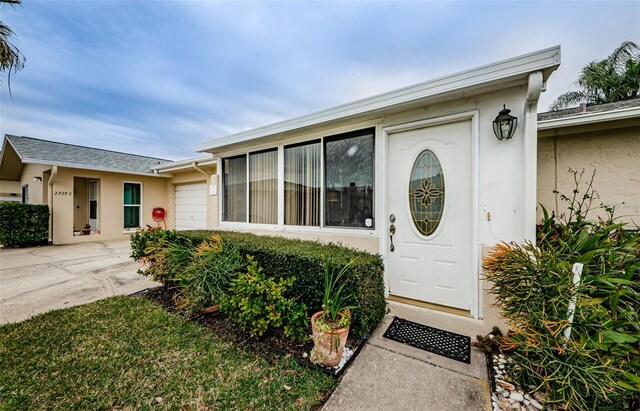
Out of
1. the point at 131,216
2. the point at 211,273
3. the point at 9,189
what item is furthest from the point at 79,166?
the point at 211,273

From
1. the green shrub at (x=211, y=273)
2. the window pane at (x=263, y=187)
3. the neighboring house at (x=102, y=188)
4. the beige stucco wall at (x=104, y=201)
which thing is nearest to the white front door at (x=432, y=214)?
the green shrub at (x=211, y=273)

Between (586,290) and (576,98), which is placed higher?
(576,98)

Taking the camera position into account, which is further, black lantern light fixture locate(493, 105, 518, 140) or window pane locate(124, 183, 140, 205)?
window pane locate(124, 183, 140, 205)

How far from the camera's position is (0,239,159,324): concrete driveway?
11.9 feet

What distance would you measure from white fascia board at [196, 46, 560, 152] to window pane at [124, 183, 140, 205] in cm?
875

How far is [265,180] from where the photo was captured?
16.3 feet

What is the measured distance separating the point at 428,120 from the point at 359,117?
967 mm

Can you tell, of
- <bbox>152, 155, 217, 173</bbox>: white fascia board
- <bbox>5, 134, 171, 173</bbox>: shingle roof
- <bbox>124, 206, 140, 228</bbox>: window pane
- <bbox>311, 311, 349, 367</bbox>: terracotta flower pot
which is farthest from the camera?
<bbox>124, 206, 140, 228</bbox>: window pane

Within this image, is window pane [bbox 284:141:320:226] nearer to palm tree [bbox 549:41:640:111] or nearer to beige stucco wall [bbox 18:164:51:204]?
beige stucco wall [bbox 18:164:51:204]

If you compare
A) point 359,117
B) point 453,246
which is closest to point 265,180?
point 359,117

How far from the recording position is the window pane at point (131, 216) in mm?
9562

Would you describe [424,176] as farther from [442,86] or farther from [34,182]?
[34,182]

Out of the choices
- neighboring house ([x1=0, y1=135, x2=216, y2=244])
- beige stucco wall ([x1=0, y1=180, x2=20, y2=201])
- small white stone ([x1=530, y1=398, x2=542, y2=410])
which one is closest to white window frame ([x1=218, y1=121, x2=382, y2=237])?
small white stone ([x1=530, y1=398, x2=542, y2=410])

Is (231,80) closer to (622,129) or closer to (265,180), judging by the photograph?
(265,180)
